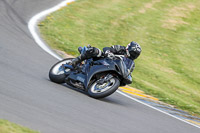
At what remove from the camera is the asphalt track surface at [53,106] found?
17.7 ft

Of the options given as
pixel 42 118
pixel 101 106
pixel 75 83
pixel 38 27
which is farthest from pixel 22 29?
pixel 42 118

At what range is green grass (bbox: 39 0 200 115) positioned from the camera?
11.5 metres

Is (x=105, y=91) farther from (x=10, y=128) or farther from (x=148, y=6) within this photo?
(x=148, y=6)

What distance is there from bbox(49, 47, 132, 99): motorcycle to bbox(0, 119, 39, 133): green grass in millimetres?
3161

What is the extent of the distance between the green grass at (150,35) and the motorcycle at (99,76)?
2.47 m

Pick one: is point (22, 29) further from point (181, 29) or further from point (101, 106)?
point (181, 29)

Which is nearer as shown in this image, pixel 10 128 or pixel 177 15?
pixel 10 128

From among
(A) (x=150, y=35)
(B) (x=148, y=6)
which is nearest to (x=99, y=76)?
(A) (x=150, y=35)

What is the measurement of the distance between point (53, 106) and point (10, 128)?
188cm

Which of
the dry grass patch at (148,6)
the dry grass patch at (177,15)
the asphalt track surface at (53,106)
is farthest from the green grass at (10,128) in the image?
the dry grass patch at (148,6)

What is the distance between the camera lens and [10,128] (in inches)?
173

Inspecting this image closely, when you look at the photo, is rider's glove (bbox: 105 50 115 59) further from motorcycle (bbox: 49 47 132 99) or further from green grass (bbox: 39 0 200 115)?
green grass (bbox: 39 0 200 115)

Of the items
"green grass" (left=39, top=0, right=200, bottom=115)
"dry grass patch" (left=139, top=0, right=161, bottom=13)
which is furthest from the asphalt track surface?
"dry grass patch" (left=139, top=0, right=161, bottom=13)

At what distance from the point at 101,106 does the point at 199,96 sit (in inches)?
192
